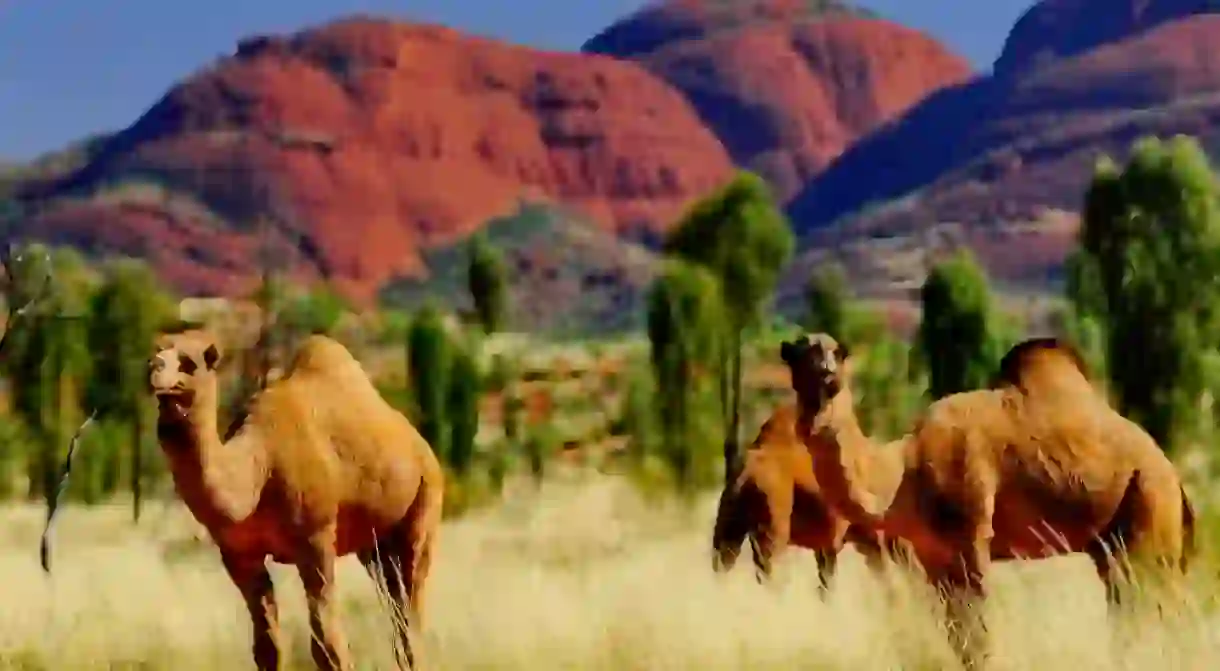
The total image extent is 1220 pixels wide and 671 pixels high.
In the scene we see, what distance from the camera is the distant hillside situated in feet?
465

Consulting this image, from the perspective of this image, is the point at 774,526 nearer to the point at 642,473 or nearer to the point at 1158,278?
the point at 1158,278

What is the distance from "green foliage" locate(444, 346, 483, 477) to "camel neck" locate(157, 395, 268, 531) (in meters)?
31.8

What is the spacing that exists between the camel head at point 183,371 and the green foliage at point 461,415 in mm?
32041

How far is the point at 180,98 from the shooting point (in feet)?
630

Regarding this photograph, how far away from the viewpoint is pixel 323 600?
22.1ft

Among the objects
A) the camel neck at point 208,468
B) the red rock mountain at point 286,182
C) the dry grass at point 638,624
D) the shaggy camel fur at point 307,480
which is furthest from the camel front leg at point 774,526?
the red rock mountain at point 286,182

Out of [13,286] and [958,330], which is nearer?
[13,286]

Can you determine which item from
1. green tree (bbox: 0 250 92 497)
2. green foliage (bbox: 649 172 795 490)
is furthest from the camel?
green tree (bbox: 0 250 92 497)

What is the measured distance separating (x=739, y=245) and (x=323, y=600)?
989 inches

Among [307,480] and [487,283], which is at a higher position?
[307,480]

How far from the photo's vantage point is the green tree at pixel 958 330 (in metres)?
35.1

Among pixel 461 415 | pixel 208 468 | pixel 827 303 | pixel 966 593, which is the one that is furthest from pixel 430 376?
pixel 208 468

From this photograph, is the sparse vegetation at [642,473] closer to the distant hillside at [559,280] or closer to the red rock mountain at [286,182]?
the distant hillside at [559,280]

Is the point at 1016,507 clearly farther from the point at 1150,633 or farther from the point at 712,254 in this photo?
the point at 712,254
